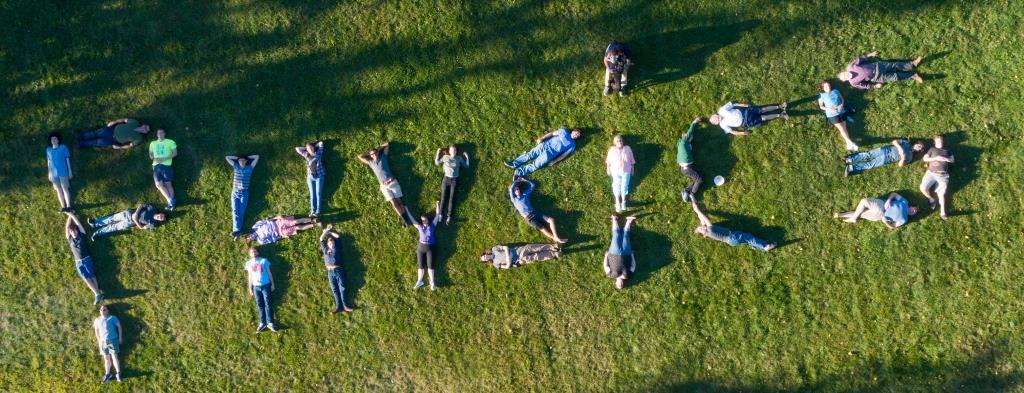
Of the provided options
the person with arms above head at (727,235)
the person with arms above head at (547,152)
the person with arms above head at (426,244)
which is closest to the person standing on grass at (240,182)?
the person with arms above head at (426,244)

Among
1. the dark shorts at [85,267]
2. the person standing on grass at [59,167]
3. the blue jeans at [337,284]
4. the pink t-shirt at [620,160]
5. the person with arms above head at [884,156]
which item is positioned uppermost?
the person standing on grass at [59,167]

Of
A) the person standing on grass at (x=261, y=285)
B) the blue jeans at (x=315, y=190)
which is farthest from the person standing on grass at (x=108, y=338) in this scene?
the blue jeans at (x=315, y=190)

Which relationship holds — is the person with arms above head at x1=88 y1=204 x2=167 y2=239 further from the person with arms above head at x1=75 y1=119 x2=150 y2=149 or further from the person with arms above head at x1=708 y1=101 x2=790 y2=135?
the person with arms above head at x1=708 y1=101 x2=790 y2=135

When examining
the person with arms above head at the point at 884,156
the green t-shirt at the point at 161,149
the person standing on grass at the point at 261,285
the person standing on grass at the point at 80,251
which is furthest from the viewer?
the person standing on grass at the point at 261,285

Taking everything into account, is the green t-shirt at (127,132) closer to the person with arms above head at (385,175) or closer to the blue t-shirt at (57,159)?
the blue t-shirt at (57,159)

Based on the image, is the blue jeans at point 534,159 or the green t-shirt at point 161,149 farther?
the blue jeans at point 534,159

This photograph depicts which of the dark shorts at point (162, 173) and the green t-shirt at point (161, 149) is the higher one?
the green t-shirt at point (161, 149)

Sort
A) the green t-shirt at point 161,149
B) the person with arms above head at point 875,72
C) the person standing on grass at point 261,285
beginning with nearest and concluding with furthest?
the person with arms above head at point 875,72, the green t-shirt at point 161,149, the person standing on grass at point 261,285
